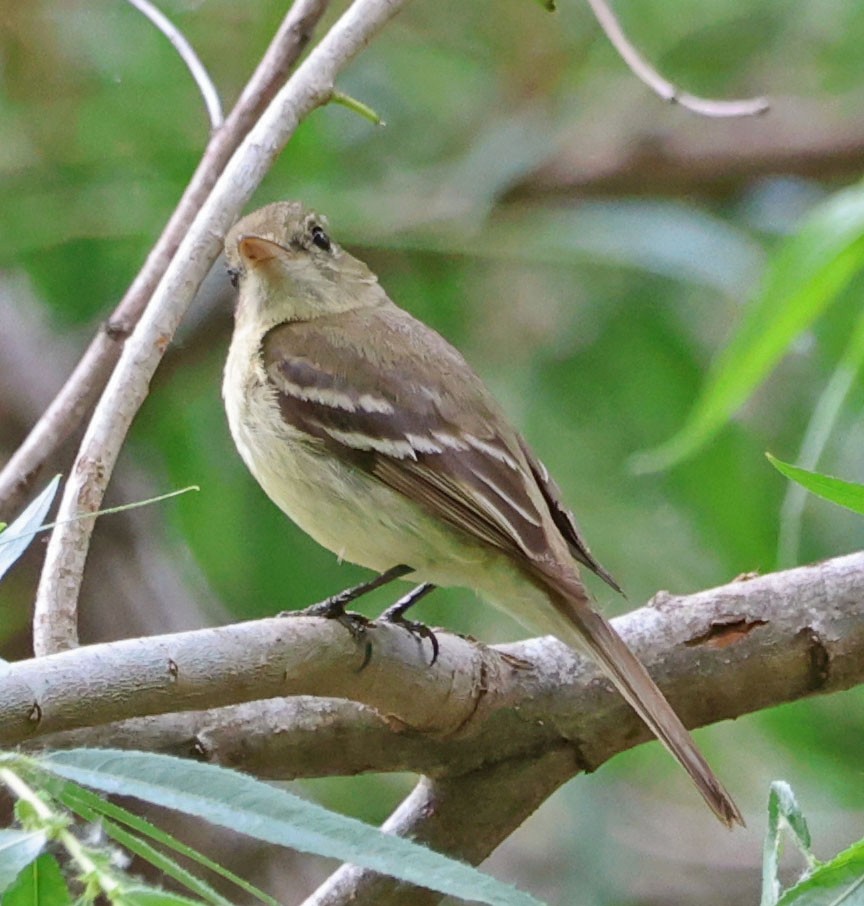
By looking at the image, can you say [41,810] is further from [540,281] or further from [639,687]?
[540,281]

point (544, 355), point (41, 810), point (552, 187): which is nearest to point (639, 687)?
point (41, 810)

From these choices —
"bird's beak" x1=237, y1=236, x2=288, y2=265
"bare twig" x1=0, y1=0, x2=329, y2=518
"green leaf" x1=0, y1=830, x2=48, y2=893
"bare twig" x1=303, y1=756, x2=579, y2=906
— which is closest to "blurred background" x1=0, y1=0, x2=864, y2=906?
"bird's beak" x1=237, y1=236, x2=288, y2=265

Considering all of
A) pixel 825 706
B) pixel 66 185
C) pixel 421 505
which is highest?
pixel 66 185

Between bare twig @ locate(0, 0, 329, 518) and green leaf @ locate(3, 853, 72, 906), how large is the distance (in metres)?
1.29

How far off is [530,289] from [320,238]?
191 cm

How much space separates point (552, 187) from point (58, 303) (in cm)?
163

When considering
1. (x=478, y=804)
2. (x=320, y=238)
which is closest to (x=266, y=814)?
(x=478, y=804)

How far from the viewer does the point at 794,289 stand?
8.81ft

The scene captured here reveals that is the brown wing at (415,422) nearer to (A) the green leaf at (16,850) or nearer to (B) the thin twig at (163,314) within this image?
(B) the thin twig at (163,314)

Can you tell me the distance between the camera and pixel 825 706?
4.39 meters

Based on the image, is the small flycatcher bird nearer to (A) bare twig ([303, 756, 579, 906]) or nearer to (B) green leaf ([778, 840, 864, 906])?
(A) bare twig ([303, 756, 579, 906])

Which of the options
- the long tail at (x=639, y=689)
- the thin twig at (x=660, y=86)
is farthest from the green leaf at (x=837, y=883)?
the thin twig at (x=660, y=86)

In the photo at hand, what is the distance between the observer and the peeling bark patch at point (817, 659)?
2744mm

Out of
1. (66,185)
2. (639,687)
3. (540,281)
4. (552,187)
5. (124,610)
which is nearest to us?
(639,687)
